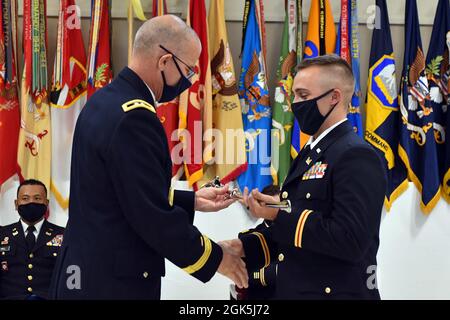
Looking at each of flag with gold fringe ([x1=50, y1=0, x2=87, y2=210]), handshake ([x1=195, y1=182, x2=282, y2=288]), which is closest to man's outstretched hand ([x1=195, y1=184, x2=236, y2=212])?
handshake ([x1=195, y1=182, x2=282, y2=288])

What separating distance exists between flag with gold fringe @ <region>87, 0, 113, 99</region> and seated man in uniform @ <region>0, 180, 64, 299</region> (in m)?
0.88

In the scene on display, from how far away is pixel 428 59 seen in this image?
171 inches

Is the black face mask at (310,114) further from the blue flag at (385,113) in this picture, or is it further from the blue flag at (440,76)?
the blue flag at (440,76)

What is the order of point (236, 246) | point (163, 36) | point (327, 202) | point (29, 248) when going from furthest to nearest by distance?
point (29, 248)
point (236, 246)
point (163, 36)
point (327, 202)

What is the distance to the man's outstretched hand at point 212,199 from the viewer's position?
2473 mm

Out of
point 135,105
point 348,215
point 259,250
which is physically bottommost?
point 259,250

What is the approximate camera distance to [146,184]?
6.23 feet

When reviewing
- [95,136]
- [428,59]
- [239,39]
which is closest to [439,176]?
[428,59]

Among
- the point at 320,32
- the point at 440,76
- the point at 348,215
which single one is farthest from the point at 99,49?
the point at 348,215

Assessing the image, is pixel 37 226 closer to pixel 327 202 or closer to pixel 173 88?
pixel 173 88

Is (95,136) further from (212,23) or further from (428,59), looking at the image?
(428,59)

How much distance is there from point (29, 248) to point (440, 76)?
323cm

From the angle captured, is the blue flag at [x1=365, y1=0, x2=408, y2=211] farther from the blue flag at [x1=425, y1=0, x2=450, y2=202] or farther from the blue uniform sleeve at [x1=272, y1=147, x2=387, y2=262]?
the blue uniform sleeve at [x1=272, y1=147, x2=387, y2=262]

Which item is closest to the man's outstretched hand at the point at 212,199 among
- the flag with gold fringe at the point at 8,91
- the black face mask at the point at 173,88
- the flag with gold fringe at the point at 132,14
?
the black face mask at the point at 173,88
